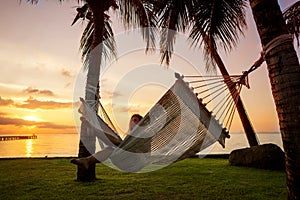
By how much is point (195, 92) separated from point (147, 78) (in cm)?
220

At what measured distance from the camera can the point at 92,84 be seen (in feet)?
12.4

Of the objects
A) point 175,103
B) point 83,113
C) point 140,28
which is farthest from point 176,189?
point 140,28

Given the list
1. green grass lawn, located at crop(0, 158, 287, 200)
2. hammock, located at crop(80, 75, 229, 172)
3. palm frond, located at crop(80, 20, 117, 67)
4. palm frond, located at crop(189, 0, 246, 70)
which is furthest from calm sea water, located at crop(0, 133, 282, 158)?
palm frond, located at crop(80, 20, 117, 67)

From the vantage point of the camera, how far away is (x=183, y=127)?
2596 millimetres

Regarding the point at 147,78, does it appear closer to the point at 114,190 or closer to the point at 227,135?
the point at 114,190

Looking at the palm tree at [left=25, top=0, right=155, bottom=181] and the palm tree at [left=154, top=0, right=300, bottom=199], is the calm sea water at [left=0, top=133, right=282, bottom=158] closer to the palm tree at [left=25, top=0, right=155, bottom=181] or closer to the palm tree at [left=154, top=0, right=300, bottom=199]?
the palm tree at [left=25, top=0, right=155, bottom=181]

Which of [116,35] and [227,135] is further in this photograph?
[116,35]

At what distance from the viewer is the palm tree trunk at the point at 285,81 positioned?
136 cm

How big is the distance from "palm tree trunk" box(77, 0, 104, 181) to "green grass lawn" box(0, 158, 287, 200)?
0.49 ft

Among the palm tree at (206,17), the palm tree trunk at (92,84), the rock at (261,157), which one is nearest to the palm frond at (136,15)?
the palm tree trunk at (92,84)

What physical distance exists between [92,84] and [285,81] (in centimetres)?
270

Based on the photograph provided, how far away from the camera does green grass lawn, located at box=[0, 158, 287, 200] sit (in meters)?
2.81

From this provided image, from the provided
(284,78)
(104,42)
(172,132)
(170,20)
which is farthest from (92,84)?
(284,78)

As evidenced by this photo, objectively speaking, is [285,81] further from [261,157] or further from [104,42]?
[104,42]
